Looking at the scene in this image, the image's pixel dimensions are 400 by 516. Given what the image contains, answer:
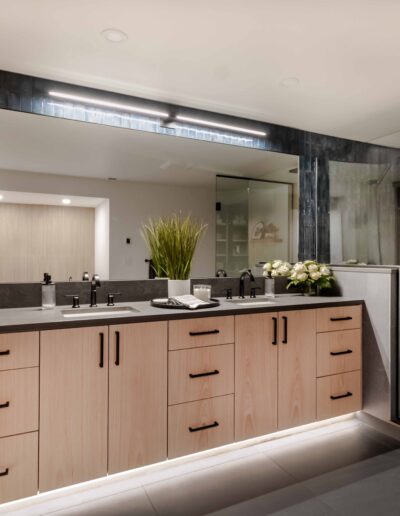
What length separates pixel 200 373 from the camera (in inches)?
80.8

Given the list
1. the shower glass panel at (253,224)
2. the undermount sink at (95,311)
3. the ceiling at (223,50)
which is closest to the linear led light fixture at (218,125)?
the ceiling at (223,50)

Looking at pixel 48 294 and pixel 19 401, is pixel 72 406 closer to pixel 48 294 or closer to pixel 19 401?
pixel 19 401

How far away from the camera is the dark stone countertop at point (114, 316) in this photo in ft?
5.61

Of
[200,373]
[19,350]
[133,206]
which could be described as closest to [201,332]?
[200,373]

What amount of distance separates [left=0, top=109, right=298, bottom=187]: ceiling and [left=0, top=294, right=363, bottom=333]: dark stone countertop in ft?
2.95

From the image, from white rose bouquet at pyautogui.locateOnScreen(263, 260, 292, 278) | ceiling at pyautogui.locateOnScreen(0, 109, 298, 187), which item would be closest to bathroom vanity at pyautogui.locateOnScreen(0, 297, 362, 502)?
white rose bouquet at pyautogui.locateOnScreen(263, 260, 292, 278)

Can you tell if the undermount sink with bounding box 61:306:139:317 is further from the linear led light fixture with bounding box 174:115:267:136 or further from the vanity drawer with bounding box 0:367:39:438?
the linear led light fixture with bounding box 174:115:267:136

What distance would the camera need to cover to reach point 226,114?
2910 mm

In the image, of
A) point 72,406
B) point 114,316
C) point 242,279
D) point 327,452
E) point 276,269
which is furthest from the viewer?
point 276,269

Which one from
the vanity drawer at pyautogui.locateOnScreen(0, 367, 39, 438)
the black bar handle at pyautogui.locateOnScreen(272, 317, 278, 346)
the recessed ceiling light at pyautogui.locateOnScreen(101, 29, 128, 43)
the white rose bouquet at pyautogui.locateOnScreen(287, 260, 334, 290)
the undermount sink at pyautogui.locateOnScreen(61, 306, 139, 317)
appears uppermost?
the recessed ceiling light at pyautogui.locateOnScreen(101, 29, 128, 43)

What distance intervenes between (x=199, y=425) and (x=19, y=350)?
102 cm

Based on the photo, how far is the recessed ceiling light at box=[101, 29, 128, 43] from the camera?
6.26 feet

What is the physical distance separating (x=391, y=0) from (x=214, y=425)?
2.26 meters

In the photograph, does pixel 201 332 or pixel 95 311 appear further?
pixel 95 311
